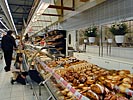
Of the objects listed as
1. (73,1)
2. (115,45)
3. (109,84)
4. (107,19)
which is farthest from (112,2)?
(109,84)

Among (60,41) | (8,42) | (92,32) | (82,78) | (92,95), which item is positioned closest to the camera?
(92,95)

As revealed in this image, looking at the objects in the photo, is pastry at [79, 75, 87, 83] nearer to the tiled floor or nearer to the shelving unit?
the tiled floor

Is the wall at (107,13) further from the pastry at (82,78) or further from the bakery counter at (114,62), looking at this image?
the pastry at (82,78)

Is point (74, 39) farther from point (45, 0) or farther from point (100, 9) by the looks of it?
point (45, 0)

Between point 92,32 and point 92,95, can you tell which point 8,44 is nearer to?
point 92,32

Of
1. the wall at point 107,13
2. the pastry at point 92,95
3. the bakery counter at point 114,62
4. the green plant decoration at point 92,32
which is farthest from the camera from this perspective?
the green plant decoration at point 92,32

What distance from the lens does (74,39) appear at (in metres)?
6.83

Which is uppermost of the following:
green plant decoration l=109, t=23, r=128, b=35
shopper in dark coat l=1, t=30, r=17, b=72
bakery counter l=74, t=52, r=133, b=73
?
green plant decoration l=109, t=23, r=128, b=35

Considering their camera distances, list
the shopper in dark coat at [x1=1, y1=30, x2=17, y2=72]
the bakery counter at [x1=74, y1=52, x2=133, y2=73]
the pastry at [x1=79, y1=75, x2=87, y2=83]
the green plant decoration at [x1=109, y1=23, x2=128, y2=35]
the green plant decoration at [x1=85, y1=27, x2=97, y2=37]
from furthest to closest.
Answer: the shopper in dark coat at [x1=1, y1=30, x2=17, y2=72], the green plant decoration at [x1=85, y1=27, x2=97, y2=37], the green plant decoration at [x1=109, y1=23, x2=128, y2=35], the bakery counter at [x1=74, y1=52, x2=133, y2=73], the pastry at [x1=79, y1=75, x2=87, y2=83]

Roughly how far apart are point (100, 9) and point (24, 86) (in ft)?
10.4

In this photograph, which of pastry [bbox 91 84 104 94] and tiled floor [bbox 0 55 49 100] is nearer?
pastry [bbox 91 84 104 94]

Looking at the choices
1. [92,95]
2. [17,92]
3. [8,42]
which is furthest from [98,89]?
[8,42]

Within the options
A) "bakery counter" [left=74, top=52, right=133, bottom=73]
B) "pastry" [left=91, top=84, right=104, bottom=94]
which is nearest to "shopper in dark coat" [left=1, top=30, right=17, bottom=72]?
"bakery counter" [left=74, top=52, right=133, bottom=73]

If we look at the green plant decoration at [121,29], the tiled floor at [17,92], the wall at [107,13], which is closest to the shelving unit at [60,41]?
the wall at [107,13]
